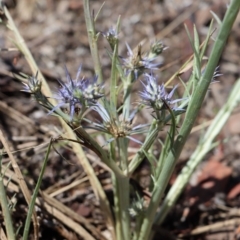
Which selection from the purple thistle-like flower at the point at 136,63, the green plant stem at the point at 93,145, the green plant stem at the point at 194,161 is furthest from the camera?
the green plant stem at the point at 194,161

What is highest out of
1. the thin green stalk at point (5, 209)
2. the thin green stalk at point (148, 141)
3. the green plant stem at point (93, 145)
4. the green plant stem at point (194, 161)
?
the green plant stem at point (194, 161)

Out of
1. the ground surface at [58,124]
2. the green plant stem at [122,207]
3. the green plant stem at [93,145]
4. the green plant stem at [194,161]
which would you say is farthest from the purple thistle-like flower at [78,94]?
the green plant stem at [194,161]

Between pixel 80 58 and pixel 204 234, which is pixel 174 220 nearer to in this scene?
pixel 204 234

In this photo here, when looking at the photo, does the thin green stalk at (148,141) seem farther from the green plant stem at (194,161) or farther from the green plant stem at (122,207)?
the green plant stem at (194,161)

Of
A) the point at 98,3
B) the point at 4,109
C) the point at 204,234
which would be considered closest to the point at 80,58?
the point at 98,3

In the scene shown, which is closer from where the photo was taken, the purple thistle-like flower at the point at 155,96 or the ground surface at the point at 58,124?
the purple thistle-like flower at the point at 155,96

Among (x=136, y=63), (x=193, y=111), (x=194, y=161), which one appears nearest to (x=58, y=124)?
(x=194, y=161)

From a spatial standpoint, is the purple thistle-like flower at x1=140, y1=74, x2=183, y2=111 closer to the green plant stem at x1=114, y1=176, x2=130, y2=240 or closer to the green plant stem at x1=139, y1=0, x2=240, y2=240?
the green plant stem at x1=139, y1=0, x2=240, y2=240

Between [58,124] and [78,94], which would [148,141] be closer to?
[78,94]
